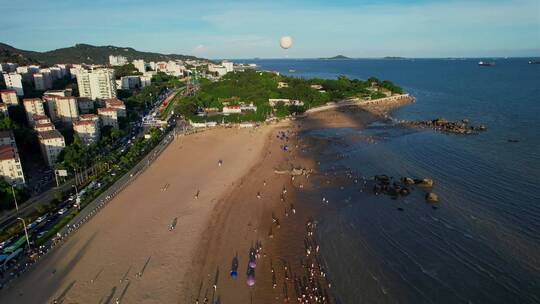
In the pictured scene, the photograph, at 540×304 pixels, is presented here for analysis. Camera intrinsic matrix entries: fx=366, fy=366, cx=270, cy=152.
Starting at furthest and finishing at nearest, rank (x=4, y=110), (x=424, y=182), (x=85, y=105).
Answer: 1. (x=85, y=105)
2. (x=4, y=110)
3. (x=424, y=182)

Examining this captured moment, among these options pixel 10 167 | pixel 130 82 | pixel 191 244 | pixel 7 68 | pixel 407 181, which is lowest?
pixel 191 244

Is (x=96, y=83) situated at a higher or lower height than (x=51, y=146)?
→ higher

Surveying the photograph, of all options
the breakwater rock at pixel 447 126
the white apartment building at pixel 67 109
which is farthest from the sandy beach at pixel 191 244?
the breakwater rock at pixel 447 126

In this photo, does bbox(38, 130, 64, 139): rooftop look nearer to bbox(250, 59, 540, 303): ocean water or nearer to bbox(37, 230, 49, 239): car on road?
bbox(37, 230, 49, 239): car on road

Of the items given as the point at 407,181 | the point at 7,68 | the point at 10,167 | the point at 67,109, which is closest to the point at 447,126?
the point at 407,181

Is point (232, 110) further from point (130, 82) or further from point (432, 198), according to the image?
point (432, 198)

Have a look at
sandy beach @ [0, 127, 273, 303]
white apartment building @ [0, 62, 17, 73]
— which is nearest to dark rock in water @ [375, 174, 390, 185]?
sandy beach @ [0, 127, 273, 303]
